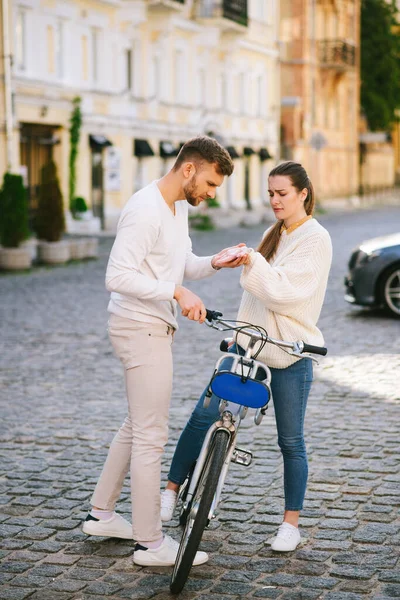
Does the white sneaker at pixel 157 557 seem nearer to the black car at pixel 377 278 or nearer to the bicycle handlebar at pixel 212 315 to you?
the bicycle handlebar at pixel 212 315

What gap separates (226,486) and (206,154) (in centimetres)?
236

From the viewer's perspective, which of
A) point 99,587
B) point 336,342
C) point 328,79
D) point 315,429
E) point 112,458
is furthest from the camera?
point 328,79

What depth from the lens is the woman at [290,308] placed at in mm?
5117

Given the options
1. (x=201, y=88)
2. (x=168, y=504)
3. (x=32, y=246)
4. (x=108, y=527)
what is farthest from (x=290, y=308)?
(x=201, y=88)

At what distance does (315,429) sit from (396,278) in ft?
21.4

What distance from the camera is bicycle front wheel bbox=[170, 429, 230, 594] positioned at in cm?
467

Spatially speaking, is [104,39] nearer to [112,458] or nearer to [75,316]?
[75,316]

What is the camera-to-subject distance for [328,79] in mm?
62250

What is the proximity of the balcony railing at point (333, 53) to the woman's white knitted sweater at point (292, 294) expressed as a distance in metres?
56.5

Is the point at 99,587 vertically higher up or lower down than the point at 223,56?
lower down

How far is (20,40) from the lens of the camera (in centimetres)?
2997

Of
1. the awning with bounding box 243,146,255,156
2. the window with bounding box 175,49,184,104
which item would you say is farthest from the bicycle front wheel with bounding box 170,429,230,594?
the awning with bounding box 243,146,255,156

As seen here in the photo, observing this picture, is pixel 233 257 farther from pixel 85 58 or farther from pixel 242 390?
pixel 85 58

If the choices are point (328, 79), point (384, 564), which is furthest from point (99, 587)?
point (328, 79)
